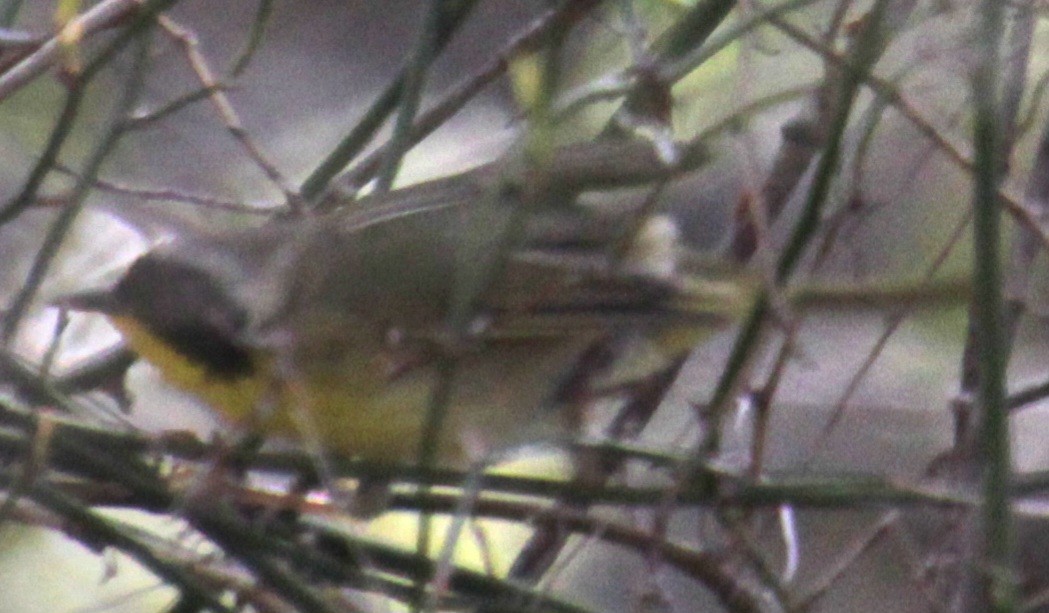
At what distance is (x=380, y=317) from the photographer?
3.96 feet

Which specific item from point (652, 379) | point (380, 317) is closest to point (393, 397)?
point (380, 317)

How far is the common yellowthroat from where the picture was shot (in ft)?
3.50

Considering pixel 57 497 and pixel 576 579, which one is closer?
pixel 57 497

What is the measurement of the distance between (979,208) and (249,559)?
42cm

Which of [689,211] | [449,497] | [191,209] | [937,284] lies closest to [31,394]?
[449,497]

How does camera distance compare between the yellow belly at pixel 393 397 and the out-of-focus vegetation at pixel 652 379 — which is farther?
the yellow belly at pixel 393 397

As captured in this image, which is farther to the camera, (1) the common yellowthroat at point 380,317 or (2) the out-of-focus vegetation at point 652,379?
(1) the common yellowthroat at point 380,317

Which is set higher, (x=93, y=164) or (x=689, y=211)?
(x=689, y=211)

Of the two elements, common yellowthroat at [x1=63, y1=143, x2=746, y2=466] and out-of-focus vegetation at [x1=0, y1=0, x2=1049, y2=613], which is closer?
out-of-focus vegetation at [x1=0, y1=0, x2=1049, y2=613]

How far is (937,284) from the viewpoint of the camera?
2.60 ft

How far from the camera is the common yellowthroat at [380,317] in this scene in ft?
3.50

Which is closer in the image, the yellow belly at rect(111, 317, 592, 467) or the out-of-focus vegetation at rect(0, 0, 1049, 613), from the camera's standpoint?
the out-of-focus vegetation at rect(0, 0, 1049, 613)

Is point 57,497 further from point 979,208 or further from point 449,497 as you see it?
point 979,208

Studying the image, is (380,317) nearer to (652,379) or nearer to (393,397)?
(393,397)
